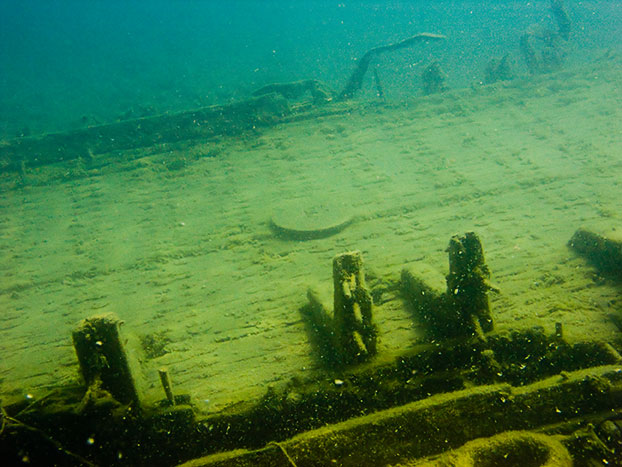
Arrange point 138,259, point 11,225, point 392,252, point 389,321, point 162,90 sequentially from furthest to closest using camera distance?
1. point 162,90
2. point 11,225
3. point 138,259
4. point 392,252
5. point 389,321

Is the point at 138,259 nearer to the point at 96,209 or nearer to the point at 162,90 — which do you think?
the point at 96,209

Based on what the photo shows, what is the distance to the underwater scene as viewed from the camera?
103 inches

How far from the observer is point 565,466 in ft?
8.25

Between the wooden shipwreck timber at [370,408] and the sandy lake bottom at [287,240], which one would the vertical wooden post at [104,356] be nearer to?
the wooden shipwreck timber at [370,408]

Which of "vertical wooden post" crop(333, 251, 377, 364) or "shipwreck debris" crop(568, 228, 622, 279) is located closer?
"vertical wooden post" crop(333, 251, 377, 364)

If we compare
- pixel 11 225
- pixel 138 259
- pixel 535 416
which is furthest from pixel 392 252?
pixel 11 225

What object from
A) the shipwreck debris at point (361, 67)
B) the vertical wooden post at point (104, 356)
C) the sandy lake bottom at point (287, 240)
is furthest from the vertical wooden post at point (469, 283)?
the shipwreck debris at point (361, 67)

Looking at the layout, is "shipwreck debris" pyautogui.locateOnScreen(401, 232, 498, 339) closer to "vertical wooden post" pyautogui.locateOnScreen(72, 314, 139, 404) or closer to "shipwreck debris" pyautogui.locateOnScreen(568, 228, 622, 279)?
"shipwreck debris" pyautogui.locateOnScreen(568, 228, 622, 279)

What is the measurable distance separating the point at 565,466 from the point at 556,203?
18.0ft

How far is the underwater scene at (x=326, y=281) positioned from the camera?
2.61 m

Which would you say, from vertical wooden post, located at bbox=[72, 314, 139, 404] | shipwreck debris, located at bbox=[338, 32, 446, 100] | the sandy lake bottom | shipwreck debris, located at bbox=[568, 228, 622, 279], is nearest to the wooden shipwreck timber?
vertical wooden post, located at bbox=[72, 314, 139, 404]

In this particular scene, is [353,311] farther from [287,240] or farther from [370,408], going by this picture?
[287,240]

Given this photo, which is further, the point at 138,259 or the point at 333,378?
the point at 138,259

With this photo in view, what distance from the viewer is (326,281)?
193 inches
